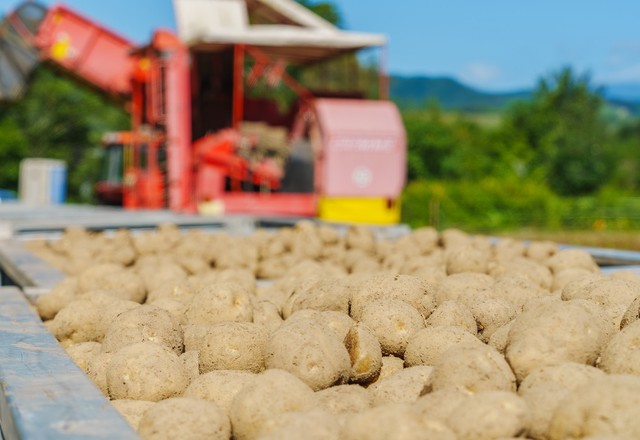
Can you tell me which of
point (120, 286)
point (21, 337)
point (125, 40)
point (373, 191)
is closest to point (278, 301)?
point (120, 286)

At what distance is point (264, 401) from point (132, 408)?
0.43 metres

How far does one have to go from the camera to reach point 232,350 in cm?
282

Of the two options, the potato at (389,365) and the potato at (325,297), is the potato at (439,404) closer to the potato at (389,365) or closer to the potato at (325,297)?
the potato at (389,365)

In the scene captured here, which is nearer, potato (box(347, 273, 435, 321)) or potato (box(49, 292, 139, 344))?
potato (box(347, 273, 435, 321))

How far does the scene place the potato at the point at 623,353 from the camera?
2.37m

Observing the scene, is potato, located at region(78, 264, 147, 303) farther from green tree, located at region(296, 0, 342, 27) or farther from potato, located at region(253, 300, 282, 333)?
green tree, located at region(296, 0, 342, 27)

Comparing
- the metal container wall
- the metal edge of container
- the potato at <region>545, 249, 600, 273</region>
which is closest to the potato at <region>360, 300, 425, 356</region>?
the metal edge of container

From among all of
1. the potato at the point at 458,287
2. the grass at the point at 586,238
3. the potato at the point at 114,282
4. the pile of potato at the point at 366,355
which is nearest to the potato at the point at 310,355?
the pile of potato at the point at 366,355

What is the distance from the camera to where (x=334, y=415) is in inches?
91.4

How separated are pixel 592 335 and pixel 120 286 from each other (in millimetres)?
2415

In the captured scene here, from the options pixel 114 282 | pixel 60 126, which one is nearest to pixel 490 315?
pixel 114 282

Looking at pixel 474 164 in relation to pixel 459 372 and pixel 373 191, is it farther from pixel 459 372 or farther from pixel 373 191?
pixel 459 372

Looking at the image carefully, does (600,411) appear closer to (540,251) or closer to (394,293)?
(394,293)

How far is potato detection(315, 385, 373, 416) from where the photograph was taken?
2.40 meters
